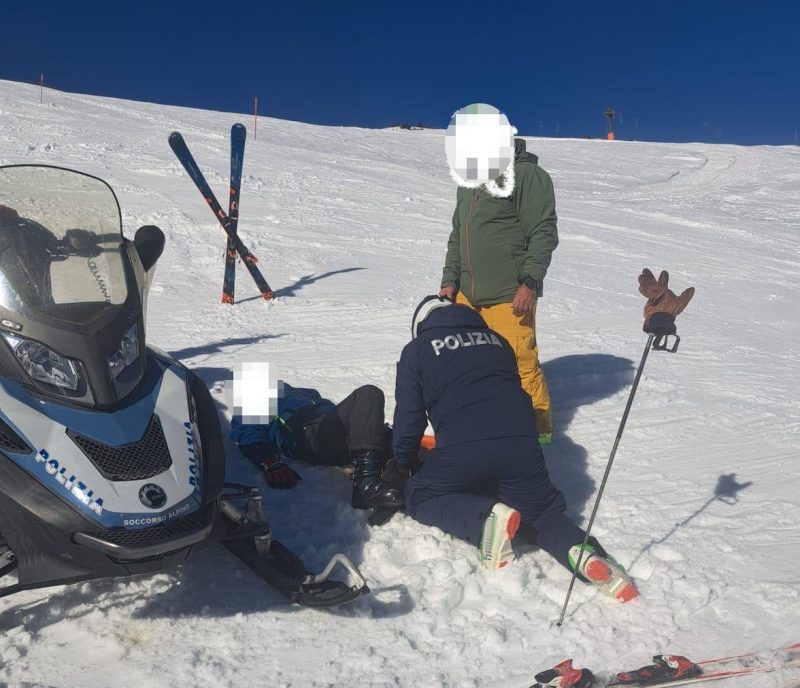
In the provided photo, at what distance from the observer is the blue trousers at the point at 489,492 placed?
3.26 metres

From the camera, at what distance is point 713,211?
1680 cm

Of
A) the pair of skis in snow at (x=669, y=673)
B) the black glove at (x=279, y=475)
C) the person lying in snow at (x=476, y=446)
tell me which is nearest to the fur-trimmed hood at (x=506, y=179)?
the person lying in snow at (x=476, y=446)

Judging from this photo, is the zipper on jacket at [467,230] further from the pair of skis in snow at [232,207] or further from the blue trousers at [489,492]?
the pair of skis in snow at [232,207]

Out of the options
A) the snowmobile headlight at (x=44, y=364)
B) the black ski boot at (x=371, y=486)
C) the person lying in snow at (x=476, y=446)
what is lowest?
the black ski boot at (x=371, y=486)

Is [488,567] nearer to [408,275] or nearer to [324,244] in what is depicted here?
[408,275]

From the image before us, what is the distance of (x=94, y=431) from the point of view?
259 centimetres

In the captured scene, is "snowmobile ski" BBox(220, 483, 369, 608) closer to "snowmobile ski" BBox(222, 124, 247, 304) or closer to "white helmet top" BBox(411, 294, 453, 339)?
"white helmet top" BBox(411, 294, 453, 339)

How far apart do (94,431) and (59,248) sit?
857 millimetres

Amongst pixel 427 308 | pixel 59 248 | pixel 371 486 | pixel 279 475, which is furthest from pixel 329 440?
pixel 59 248

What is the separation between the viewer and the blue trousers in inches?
128

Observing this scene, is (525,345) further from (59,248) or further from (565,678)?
(59,248)

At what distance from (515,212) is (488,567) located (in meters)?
2.16

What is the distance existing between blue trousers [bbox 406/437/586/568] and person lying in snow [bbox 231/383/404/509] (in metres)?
0.27

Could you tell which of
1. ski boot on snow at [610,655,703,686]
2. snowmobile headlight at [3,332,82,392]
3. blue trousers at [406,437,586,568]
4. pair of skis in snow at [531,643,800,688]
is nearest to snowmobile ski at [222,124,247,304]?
blue trousers at [406,437,586,568]
